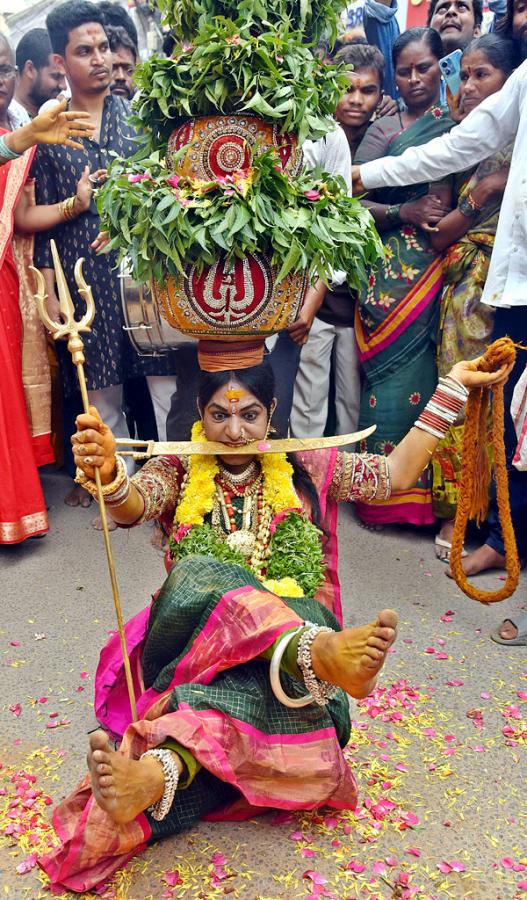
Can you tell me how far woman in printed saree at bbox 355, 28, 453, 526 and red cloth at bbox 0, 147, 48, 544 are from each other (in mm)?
1842

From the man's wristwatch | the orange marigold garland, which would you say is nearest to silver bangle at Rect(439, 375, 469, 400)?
the orange marigold garland

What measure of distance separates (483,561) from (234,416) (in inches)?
79.8

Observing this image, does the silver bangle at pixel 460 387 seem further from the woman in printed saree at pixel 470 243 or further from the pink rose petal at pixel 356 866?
the woman in printed saree at pixel 470 243

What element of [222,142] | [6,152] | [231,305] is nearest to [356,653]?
[231,305]

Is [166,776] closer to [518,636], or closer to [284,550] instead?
[284,550]

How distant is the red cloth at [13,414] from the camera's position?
420 cm

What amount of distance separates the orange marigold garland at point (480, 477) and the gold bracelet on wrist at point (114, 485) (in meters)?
1.18

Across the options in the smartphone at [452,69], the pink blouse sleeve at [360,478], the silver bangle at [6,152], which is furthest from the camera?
the smartphone at [452,69]

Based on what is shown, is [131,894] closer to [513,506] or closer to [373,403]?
[513,506]

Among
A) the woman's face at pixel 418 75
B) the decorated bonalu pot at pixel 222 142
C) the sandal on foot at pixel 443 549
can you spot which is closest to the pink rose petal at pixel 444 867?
the decorated bonalu pot at pixel 222 142

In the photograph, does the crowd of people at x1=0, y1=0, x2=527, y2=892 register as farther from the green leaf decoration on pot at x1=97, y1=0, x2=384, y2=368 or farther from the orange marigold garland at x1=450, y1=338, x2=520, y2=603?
the green leaf decoration on pot at x1=97, y1=0, x2=384, y2=368

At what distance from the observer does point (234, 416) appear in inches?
100

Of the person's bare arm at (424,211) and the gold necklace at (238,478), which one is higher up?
the person's bare arm at (424,211)

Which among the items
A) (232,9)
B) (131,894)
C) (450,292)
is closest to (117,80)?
(450,292)
